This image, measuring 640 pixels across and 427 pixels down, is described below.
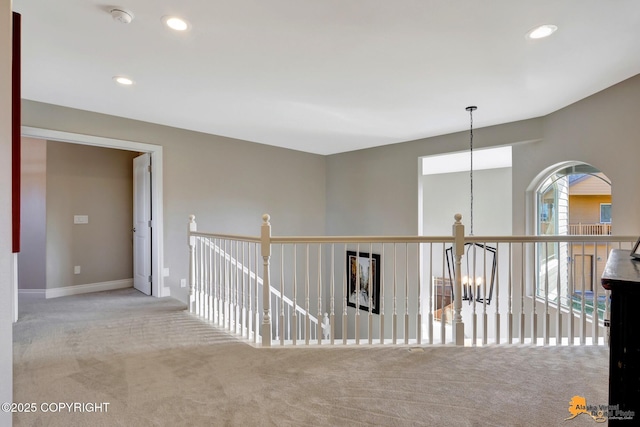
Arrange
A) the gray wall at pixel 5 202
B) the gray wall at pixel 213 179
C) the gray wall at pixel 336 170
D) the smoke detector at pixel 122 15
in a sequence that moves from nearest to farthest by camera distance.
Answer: the gray wall at pixel 5 202, the smoke detector at pixel 122 15, the gray wall at pixel 336 170, the gray wall at pixel 213 179

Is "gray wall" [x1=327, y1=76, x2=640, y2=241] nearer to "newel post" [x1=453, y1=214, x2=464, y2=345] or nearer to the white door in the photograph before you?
"newel post" [x1=453, y1=214, x2=464, y2=345]

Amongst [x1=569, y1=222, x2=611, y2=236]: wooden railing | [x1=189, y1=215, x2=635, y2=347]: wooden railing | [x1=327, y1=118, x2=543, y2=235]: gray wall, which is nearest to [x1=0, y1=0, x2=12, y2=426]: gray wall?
[x1=189, y1=215, x2=635, y2=347]: wooden railing

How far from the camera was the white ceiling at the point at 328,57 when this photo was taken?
2.04 m

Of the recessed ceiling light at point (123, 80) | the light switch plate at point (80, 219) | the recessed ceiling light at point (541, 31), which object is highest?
the recessed ceiling light at point (123, 80)

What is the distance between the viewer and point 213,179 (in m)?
5.12

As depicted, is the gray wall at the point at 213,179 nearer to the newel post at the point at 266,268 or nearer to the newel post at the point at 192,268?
the newel post at the point at 192,268

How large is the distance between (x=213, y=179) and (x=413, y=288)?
3738 mm

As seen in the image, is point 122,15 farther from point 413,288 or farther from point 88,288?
point 413,288

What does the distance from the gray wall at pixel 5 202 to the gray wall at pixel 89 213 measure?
383 centimetres

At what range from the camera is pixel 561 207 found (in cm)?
402

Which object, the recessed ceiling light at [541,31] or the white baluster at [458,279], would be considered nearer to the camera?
the recessed ceiling light at [541,31]

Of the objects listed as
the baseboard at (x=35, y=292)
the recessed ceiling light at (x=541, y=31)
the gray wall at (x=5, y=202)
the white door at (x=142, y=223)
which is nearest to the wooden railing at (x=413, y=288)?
the white door at (x=142, y=223)

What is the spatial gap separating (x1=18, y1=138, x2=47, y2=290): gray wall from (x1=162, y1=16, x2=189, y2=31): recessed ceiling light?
3.65 metres

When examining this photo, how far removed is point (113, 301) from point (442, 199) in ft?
21.9
